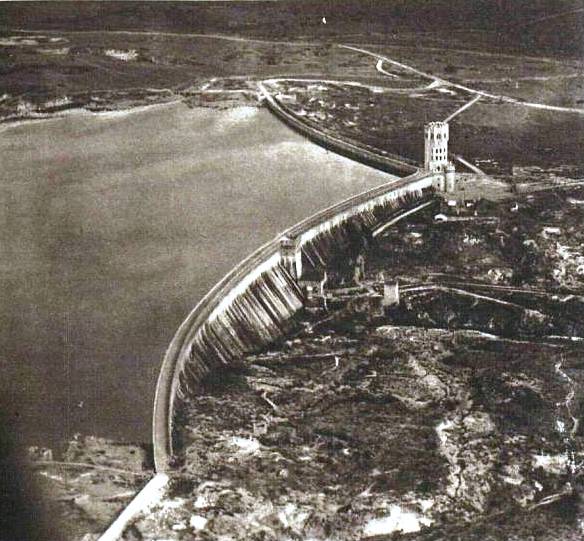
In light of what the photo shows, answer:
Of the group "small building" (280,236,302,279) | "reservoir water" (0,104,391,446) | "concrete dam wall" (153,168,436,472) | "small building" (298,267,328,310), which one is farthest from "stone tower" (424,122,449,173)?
"small building" (280,236,302,279)

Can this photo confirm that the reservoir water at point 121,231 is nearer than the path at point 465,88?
Yes

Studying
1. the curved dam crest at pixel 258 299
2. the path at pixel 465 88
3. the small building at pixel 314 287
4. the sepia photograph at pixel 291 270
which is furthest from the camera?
the path at pixel 465 88

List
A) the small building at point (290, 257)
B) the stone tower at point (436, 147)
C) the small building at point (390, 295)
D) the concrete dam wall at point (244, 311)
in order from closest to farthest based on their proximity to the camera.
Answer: the concrete dam wall at point (244, 311), the small building at point (390, 295), the small building at point (290, 257), the stone tower at point (436, 147)

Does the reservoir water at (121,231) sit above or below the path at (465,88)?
below

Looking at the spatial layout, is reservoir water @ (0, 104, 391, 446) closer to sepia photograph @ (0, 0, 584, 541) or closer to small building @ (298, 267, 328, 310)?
sepia photograph @ (0, 0, 584, 541)

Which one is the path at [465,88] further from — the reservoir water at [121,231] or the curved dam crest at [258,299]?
the curved dam crest at [258,299]

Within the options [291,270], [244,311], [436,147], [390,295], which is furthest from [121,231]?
[436,147]

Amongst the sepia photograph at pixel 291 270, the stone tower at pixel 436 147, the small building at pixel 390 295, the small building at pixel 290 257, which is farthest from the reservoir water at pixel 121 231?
the small building at pixel 390 295
